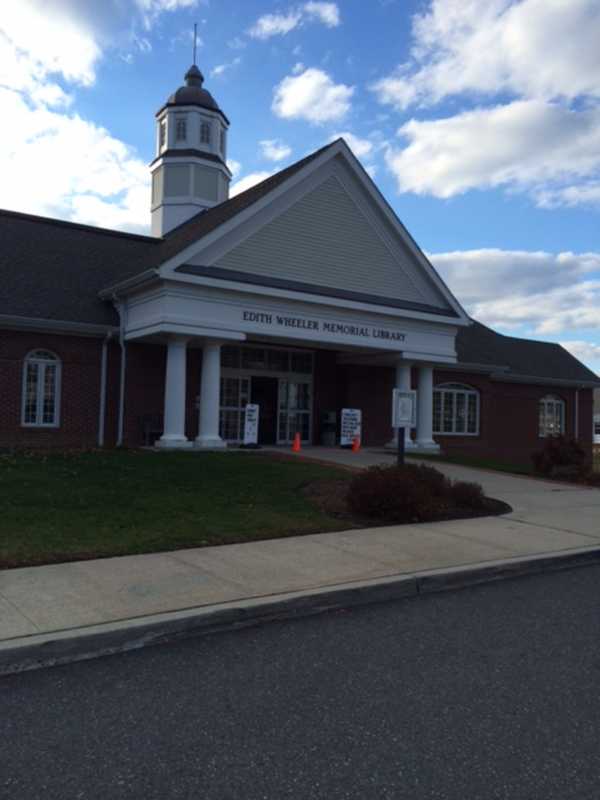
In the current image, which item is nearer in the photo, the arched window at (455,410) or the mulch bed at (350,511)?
the mulch bed at (350,511)

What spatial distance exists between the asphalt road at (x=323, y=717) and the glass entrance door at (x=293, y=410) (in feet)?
55.6

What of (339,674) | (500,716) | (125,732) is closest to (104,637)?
(125,732)

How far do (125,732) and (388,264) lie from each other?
18853mm

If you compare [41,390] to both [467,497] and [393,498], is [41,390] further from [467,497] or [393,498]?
[467,497]

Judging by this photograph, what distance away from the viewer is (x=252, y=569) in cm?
727

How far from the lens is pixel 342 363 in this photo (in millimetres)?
24000

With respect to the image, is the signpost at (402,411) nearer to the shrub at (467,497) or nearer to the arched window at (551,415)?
the shrub at (467,497)

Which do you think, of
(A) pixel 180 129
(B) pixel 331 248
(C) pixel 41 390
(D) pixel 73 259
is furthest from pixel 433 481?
(A) pixel 180 129

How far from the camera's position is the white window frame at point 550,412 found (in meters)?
30.3

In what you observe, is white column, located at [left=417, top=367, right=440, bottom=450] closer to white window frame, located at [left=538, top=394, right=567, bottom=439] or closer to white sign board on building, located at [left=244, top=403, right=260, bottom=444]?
white sign board on building, located at [left=244, top=403, right=260, bottom=444]

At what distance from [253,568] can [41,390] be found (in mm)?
12540

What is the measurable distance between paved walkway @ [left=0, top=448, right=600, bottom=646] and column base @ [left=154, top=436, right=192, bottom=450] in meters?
8.70

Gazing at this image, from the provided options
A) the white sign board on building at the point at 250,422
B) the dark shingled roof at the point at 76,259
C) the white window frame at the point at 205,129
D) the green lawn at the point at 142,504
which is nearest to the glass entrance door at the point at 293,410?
the white sign board on building at the point at 250,422

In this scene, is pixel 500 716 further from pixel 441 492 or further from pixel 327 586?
pixel 441 492
